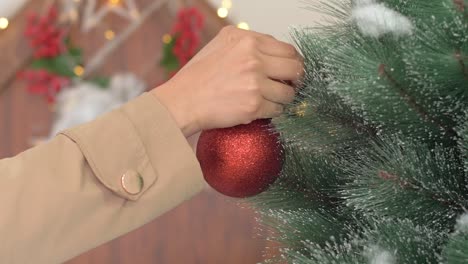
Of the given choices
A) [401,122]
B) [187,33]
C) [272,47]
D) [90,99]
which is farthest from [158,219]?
[401,122]

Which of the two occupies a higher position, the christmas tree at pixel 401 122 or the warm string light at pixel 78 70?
the christmas tree at pixel 401 122

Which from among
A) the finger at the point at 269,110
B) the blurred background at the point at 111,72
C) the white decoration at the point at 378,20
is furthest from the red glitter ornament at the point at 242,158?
the blurred background at the point at 111,72

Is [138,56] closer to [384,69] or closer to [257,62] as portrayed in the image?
[257,62]

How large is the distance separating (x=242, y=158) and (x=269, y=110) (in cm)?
4

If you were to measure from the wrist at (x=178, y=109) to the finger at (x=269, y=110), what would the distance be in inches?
1.8

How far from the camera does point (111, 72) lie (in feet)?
4.71

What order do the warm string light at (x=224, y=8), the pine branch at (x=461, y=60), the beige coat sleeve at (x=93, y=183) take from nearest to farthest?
the pine branch at (x=461, y=60) < the beige coat sleeve at (x=93, y=183) < the warm string light at (x=224, y=8)

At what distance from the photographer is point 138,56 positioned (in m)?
1.44

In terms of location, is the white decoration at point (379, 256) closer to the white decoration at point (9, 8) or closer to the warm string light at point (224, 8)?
the warm string light at point (224, 8)

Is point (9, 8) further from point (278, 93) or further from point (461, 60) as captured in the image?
point (461, 60)

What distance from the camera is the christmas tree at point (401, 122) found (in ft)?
1.12

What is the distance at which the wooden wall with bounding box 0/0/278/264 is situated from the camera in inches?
55.2

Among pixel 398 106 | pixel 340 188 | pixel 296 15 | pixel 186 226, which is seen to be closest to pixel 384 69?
pixel 398 106

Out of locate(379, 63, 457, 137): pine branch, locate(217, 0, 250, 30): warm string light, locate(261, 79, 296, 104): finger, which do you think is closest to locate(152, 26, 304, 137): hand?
locate(261, 79, 296, 104): finger
